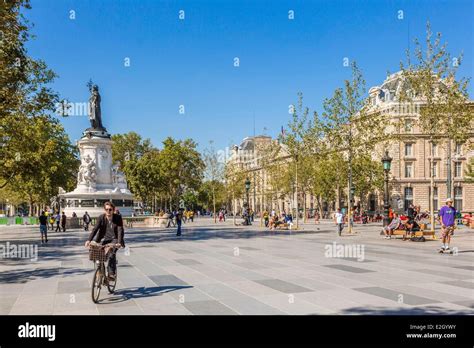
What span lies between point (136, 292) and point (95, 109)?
43.0 m

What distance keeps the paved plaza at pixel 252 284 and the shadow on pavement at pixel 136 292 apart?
2 cm

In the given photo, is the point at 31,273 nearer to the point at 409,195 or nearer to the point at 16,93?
the point at 16,93

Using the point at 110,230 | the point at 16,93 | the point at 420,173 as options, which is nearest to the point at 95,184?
the point at 16,93

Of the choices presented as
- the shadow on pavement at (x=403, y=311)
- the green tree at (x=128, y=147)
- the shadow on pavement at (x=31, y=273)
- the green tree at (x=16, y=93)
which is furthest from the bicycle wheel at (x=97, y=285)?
the green tree at (x=128, y=147)

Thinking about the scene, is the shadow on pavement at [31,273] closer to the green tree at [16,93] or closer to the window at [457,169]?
the green tree at [16,93]

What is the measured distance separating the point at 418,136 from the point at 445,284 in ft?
216

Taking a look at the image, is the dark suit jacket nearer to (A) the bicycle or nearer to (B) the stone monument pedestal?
(A) the bicycle

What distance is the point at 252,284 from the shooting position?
35.7 feet

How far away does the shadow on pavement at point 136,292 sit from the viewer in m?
9.27

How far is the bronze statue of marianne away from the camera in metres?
49.4

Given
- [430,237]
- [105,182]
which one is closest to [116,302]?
[430,237]

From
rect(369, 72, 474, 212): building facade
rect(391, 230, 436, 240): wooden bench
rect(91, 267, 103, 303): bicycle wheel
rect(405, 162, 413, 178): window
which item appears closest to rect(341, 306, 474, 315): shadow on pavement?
rect(91, 267, 103, 303): bicycle wheel

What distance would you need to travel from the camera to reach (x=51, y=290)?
408 inches
